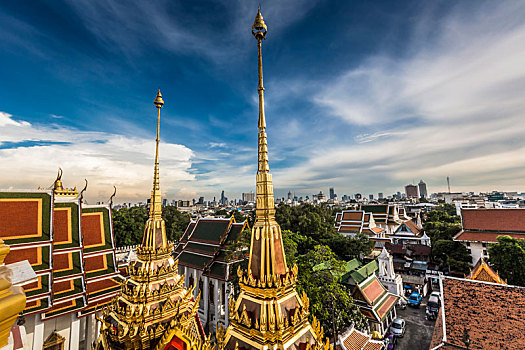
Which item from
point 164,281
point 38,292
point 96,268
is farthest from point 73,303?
point 164,281

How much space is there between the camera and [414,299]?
74.0ft

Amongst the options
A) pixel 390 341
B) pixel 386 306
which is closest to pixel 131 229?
pixel 386 306

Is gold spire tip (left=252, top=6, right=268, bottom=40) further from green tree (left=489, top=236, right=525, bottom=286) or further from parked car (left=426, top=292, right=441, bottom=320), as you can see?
green tree (left=489, top=236, right=525, bottom=286)

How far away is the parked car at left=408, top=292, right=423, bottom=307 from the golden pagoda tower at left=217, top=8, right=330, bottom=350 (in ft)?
81.7

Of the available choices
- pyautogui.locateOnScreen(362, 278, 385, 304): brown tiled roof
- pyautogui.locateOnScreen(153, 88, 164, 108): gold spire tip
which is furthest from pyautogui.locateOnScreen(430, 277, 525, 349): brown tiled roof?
pyautogui.locateOnScreen(153, 88, 164, 108): gold spire tip

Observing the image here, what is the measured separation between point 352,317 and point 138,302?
44.5 feet

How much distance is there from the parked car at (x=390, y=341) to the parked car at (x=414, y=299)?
702 cm

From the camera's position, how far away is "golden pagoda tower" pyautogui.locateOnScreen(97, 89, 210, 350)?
502 centimetres

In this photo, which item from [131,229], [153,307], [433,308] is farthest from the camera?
[131,229]

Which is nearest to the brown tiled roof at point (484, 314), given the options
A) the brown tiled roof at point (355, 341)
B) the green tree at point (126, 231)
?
the brown tiled roof at point (355, 341)

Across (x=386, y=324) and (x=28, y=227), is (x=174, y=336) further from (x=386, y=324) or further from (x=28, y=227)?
(x=386, y=324)

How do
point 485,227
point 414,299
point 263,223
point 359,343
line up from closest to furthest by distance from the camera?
point 263,223
point 359,343
point 414,299
point 485,227

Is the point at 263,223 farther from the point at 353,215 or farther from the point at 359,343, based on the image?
the point at 353,215

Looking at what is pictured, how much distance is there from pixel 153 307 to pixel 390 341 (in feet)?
59.4
